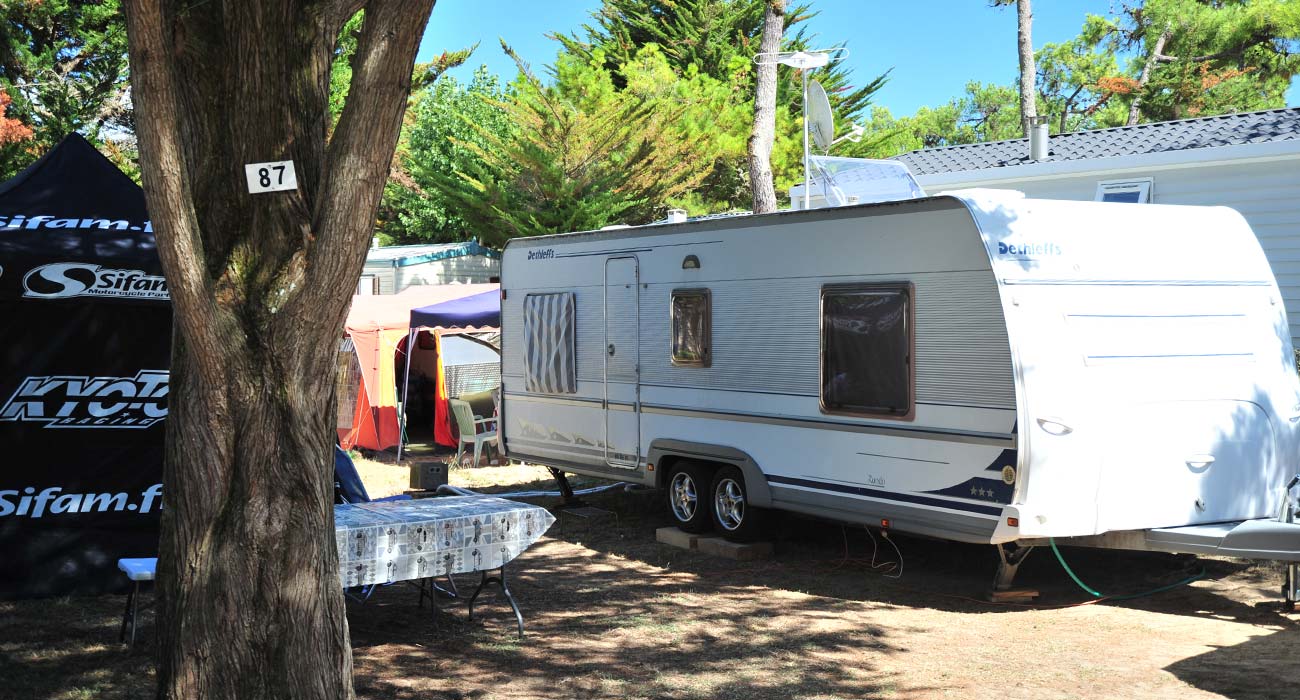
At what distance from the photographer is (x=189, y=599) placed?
455cm

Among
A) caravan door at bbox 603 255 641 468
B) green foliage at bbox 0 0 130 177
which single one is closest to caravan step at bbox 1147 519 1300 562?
caravan door at bbox 603 255 641 468

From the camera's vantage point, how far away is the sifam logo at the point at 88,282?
7969 mm

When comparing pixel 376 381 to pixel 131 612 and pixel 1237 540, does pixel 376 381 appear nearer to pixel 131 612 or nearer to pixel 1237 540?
pixel 131 612

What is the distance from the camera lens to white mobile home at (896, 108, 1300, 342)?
40.0 ft

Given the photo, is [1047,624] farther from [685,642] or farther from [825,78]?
[825,78]

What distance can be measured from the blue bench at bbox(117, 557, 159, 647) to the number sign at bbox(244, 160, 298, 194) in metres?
2.53

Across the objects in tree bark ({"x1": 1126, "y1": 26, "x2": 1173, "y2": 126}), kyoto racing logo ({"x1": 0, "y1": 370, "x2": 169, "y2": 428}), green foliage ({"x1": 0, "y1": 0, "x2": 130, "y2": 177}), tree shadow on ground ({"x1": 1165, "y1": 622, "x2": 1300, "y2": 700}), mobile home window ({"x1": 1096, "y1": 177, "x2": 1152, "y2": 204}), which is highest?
tree bark ({"x1": 1126, "y1": 26, "x2": 1173, "y2": 126})

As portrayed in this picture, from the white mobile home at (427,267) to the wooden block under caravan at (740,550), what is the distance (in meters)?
15.7

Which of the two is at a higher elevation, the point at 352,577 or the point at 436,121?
the point at 436,121

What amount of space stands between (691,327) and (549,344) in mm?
1991

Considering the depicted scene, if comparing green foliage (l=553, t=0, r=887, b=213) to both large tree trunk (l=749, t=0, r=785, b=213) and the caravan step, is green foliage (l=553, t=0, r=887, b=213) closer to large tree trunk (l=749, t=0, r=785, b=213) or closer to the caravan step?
large tree trunk (l=749, t=0, r=785, b=213)

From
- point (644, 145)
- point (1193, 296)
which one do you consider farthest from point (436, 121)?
point (1193, 296)

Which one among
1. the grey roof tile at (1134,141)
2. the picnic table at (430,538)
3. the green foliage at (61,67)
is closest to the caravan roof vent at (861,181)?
the grey roof tile at (1134,141)

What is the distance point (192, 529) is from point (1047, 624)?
4.93 m
